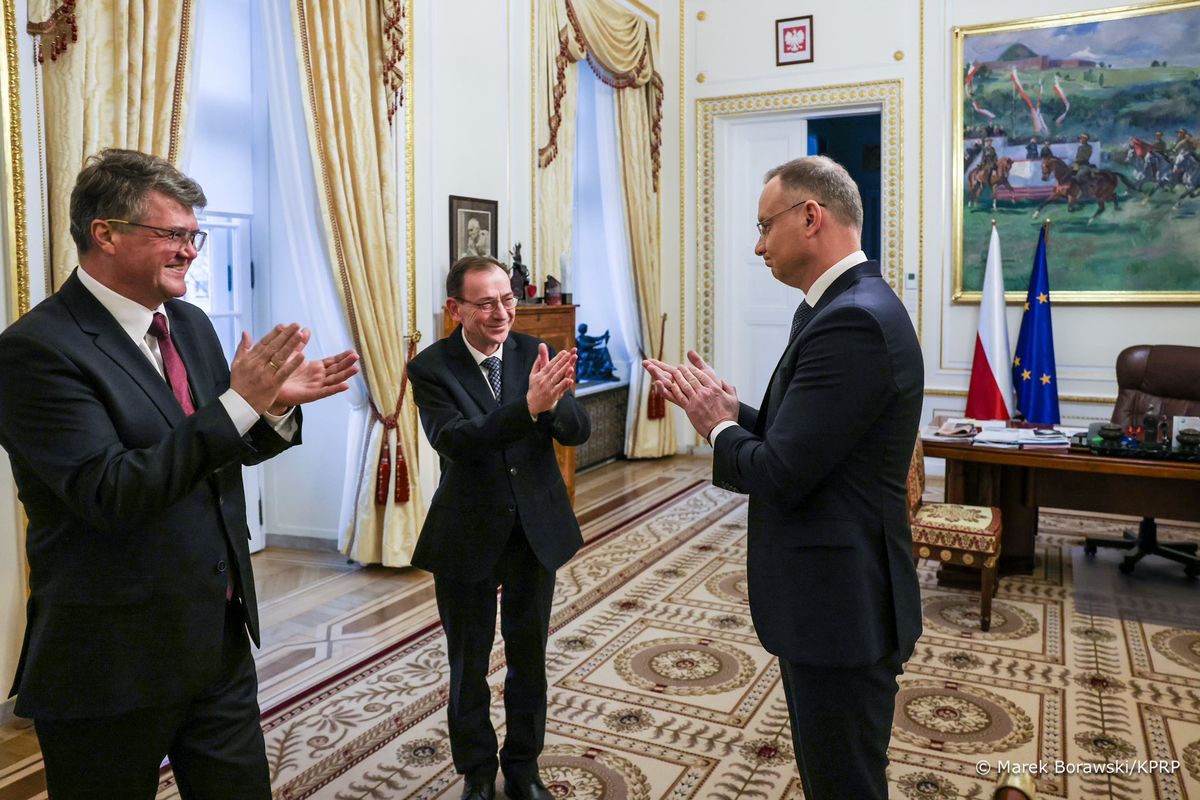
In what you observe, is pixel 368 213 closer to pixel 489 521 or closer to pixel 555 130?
pixel 555 130

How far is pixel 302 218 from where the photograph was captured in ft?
15.3

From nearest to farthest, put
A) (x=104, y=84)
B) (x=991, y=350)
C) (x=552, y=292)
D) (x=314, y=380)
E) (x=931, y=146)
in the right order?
(x=314, y=380) < (x=104, y=84) < (x=552, y=292) < (x=991, y=350) < (x=931, y=146)

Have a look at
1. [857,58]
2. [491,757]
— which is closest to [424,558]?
[491,757]

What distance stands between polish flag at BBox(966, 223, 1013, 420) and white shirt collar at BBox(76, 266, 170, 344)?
6123 mm

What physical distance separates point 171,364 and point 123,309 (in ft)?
0.48

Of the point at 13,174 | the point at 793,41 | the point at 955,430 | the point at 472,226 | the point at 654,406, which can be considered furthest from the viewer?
the point at 654,406

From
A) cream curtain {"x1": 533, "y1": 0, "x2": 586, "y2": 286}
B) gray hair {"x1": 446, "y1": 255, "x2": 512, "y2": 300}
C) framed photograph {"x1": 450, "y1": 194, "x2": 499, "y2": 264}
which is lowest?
gray hair {"x1": 446, "y1": 255, "x2": 512, "y2": 300}

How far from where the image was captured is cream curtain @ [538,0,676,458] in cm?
623

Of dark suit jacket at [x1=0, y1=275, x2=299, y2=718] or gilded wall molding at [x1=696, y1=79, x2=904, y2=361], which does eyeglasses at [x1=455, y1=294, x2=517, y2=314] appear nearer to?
dark suit jacket at [x1=0, y1=275, x2=299, y2=718]

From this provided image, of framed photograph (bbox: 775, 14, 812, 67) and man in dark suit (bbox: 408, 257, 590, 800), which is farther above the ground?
framed photograph (bbox: 775, 14, 812, 67)

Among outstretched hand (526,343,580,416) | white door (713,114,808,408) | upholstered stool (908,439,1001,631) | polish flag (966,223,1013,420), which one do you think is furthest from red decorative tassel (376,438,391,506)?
polish flag (966,223,1013,420)

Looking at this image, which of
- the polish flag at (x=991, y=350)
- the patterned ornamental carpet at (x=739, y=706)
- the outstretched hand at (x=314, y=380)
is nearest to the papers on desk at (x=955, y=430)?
the patterned ornamental carpet at (x=739, y=706)

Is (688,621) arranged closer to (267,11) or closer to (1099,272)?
(267,11)

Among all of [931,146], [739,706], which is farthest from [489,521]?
[931,146]
